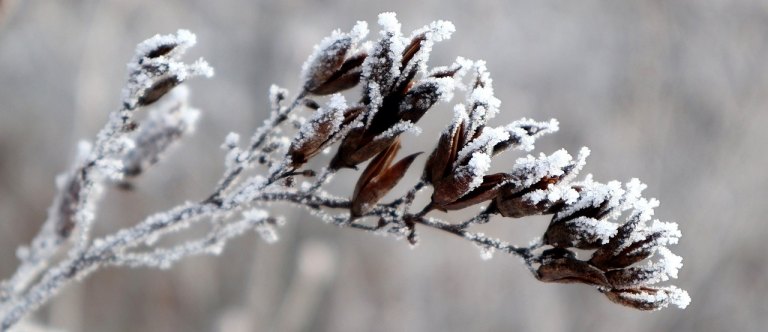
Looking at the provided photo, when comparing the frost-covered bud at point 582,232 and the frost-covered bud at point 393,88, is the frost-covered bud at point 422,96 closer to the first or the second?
the frost-covered bud at point 393,88

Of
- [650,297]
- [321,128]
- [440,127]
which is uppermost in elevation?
[440,127]

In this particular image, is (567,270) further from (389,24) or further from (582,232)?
(389,24)

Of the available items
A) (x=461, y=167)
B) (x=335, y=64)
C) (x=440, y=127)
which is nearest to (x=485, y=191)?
(x=461, y=167)

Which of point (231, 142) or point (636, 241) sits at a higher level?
point (231, 142)

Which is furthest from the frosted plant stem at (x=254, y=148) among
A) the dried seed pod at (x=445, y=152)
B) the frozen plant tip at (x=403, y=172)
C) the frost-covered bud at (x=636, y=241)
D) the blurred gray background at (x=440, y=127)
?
the blurred gray background at (x=440, y=127)

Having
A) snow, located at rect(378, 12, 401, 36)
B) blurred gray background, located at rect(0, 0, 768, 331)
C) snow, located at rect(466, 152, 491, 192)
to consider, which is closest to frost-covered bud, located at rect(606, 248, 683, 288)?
snow, located at rect(466, 152, 491, 192)

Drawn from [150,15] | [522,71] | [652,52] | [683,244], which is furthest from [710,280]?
[150,15]
